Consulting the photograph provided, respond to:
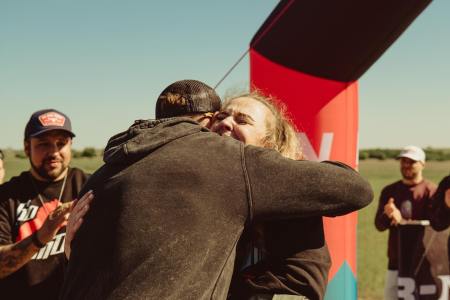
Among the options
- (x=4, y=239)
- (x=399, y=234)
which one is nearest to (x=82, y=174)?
(x=4, y=239)

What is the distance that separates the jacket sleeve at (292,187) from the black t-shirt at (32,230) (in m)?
1.84

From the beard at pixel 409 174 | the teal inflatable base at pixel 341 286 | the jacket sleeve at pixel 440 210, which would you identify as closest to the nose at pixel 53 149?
the teal inflatable base at pixel 341 286

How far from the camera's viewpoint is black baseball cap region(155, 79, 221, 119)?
154cm

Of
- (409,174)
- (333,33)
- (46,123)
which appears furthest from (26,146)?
(409,174)

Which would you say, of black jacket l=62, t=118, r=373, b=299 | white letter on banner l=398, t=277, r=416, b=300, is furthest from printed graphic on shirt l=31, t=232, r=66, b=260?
white letter on banner l=398, t=277, r=416, b=300

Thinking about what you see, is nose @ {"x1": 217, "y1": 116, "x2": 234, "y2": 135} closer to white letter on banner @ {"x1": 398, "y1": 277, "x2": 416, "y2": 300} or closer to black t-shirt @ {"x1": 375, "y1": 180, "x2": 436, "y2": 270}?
black t-shirt @ {"x1": 375, "y1": 180, "x2": 436, "y2": 270}

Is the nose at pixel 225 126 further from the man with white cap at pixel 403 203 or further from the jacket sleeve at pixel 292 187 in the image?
the man with white cap at pixel 403 203

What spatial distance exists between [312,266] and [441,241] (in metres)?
4.38

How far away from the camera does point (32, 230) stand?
2809 millimetres

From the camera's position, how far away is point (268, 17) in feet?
9.73

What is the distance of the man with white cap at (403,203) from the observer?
5.04 metres

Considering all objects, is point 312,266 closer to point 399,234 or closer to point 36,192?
point 36,192

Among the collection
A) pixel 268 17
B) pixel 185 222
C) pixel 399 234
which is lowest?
pixel 399 234

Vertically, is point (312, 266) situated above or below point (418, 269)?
above
